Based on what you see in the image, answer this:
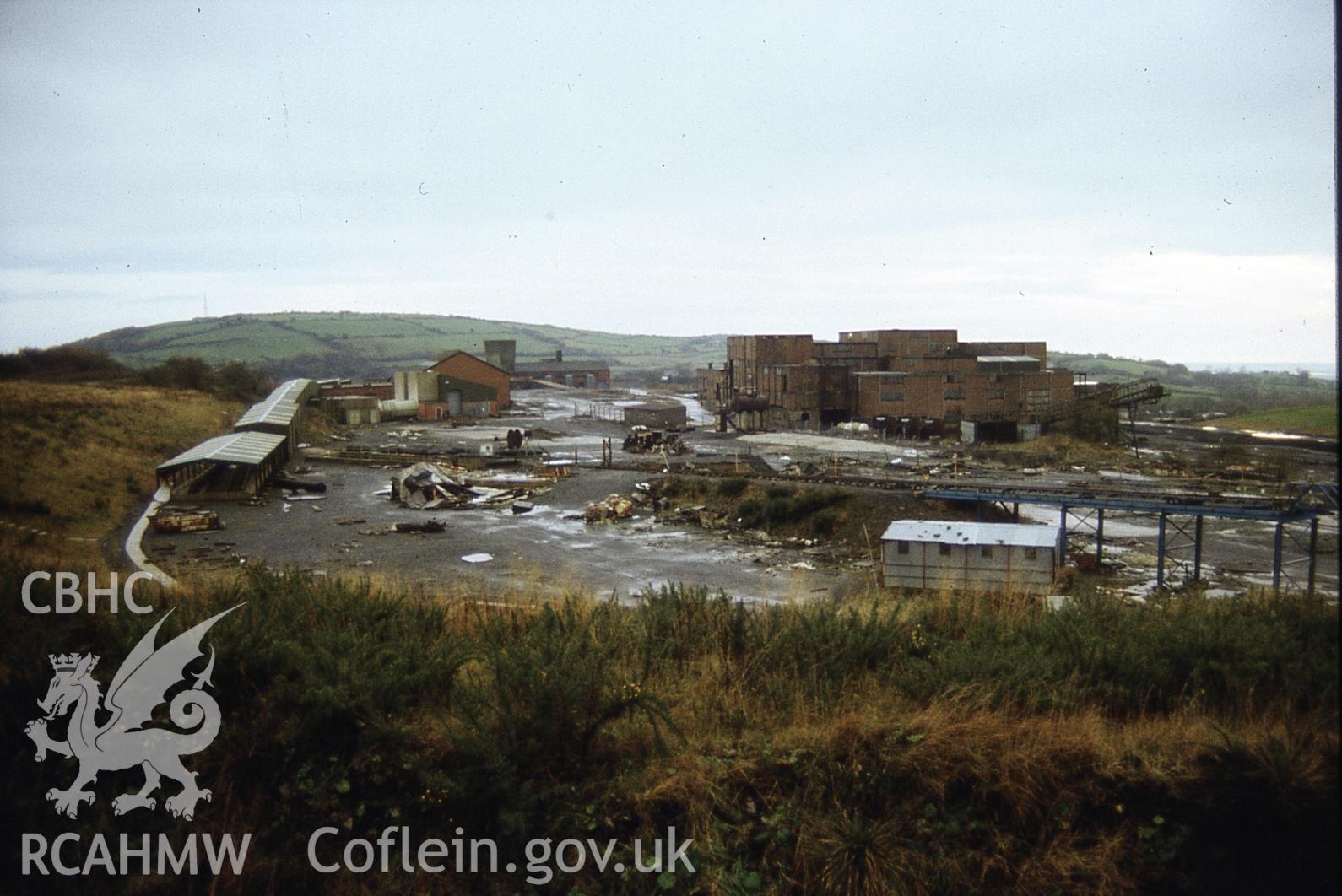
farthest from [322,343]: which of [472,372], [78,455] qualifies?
[78,455]

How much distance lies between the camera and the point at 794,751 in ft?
17.5

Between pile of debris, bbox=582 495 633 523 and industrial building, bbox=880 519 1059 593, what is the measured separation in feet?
33.2

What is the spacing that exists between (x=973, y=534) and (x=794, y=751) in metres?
14.3

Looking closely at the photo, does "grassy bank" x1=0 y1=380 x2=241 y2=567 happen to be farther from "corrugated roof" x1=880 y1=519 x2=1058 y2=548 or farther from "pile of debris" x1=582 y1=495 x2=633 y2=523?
"corrugated roof" x1=880 y1=519 x2=1058 y2=548

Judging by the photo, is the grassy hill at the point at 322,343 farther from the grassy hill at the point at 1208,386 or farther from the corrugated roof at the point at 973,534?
the corrugated roof at the point at 973,534

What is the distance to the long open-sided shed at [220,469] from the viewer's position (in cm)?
2611

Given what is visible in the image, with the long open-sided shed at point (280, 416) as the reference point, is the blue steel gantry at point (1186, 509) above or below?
below

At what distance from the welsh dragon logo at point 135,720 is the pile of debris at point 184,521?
1719 cm

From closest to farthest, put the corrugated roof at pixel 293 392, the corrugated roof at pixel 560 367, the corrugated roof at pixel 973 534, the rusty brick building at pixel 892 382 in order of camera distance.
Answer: the corrugated roof at pixel 973 534 → the corrugated roof at pixel 293 392 → the rusty brick building at pixel 892 382 → the corrugated roof at pixel 560 367

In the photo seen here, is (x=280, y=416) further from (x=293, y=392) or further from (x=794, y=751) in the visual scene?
(x=794, y=751)

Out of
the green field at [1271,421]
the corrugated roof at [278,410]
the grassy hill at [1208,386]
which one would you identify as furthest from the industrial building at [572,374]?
the green field at [1271,421]

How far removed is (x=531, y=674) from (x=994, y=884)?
2.88 m

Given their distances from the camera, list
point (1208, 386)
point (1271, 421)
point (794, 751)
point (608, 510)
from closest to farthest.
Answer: point (794, 751) < point (608, 510) < point (1271, 421) < point (1208, 386)

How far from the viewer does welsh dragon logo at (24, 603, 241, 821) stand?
5461mm
